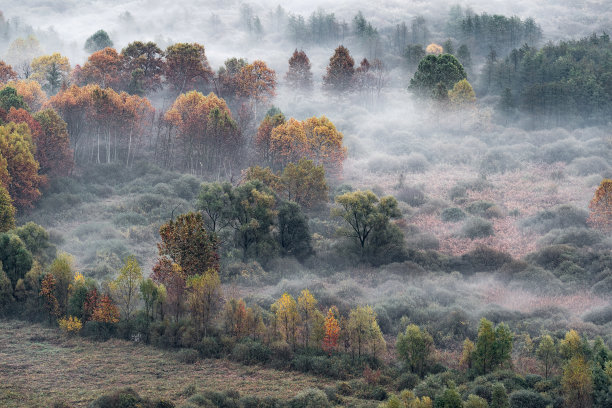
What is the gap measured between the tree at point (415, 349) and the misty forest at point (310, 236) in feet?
0.43

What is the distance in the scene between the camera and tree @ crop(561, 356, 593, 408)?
1278 inches

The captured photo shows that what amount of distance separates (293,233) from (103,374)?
2733cm

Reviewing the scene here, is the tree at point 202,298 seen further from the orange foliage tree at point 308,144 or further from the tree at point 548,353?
the orange foliage tree at point 308,144

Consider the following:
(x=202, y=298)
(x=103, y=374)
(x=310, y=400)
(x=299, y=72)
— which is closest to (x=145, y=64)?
(x=299, y=72)

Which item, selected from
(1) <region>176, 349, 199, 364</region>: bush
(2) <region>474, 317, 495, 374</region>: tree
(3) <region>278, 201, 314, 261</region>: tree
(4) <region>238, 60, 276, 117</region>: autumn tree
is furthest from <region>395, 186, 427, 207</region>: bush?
(1) <region>176, 349, 199, 364</region>: bush

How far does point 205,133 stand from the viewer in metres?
86.6

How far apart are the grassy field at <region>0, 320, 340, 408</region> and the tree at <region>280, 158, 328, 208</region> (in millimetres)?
32656

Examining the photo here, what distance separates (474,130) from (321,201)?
4446 cm

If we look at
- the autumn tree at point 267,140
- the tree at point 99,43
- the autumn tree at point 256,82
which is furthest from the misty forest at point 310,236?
the tree at point 99,43

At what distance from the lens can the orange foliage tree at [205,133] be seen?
85.9m

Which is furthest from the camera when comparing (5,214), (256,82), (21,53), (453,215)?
(21,53)

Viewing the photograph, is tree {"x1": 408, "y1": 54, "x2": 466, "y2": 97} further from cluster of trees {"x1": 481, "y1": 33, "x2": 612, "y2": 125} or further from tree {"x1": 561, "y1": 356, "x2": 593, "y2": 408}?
tree {"x1": 561, "y1": 356, "x2": 593, "y2": 408}

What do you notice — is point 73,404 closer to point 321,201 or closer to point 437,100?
point 321,201

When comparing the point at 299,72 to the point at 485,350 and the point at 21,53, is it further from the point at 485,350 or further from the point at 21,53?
the point at 485,350
